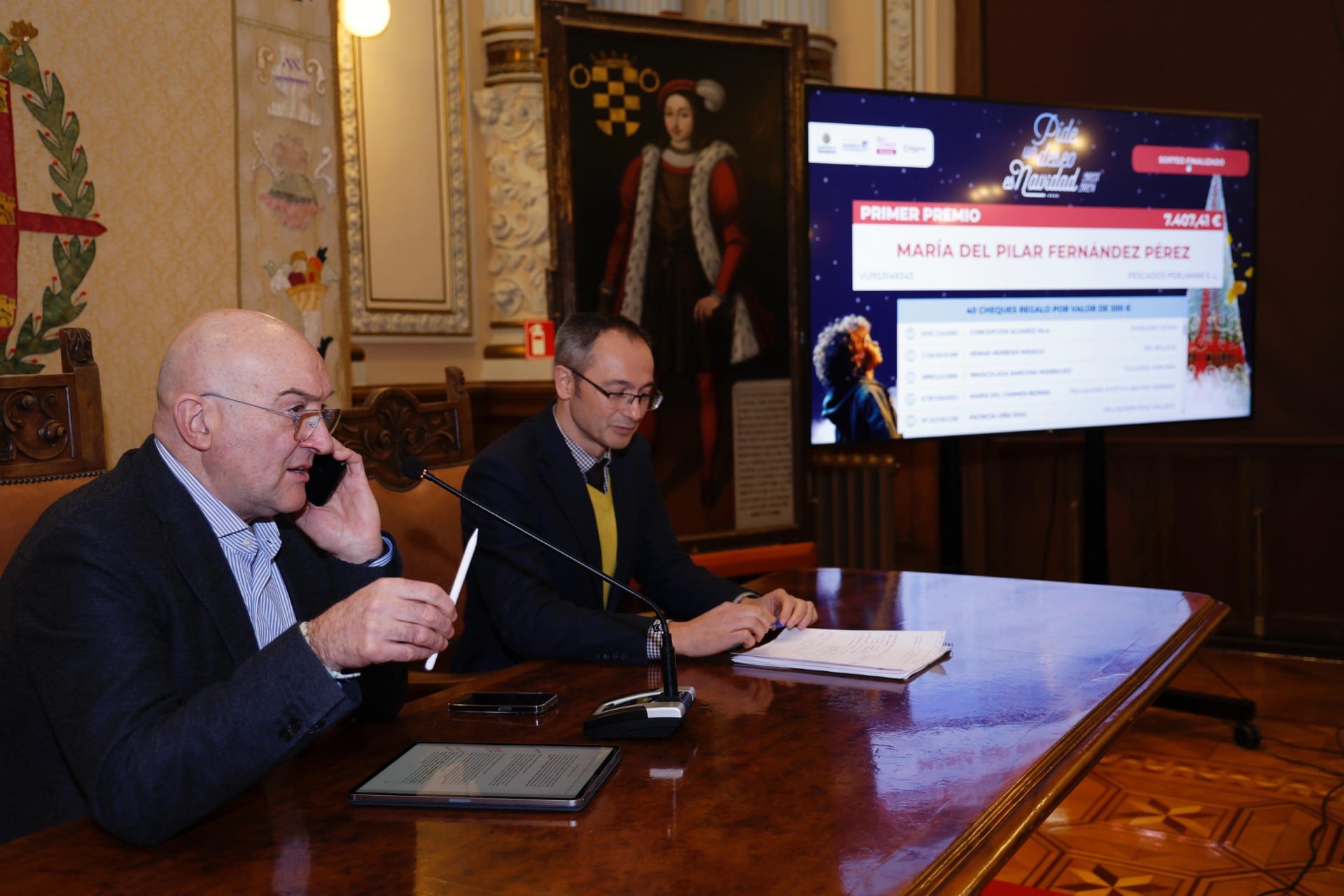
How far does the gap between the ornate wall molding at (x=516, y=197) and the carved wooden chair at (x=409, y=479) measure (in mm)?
2689

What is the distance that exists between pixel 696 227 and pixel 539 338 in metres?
1.41

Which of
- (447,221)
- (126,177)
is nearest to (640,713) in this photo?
(126,177)

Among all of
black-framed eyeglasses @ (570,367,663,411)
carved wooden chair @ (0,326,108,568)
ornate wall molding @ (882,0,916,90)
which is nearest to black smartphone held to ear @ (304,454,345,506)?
carved wooden chair @ (0,326,108,568)

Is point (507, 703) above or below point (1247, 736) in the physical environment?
above

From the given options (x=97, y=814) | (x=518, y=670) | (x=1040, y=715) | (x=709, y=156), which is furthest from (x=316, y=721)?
(x=709, y=156)

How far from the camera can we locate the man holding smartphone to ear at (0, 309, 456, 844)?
120 cm

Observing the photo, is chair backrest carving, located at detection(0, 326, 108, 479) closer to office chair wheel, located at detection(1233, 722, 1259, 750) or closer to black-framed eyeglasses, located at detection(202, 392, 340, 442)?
black-framed eyeglasses, located at detection(202, 392, 340, 442)

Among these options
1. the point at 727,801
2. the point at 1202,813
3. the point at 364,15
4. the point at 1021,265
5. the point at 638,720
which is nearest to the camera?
the point at 727,801

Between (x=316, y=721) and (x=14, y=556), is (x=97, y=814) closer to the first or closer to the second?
(x=316, y=721)

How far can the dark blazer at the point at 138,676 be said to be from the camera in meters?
1.18

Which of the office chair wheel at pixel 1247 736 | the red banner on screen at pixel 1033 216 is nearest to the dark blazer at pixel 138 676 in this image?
the red banner on screen at pixel 1033 216

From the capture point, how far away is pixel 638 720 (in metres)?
1.43

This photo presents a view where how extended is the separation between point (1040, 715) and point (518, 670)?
2.76ft

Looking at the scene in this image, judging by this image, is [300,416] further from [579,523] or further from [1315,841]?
[1315,841]
